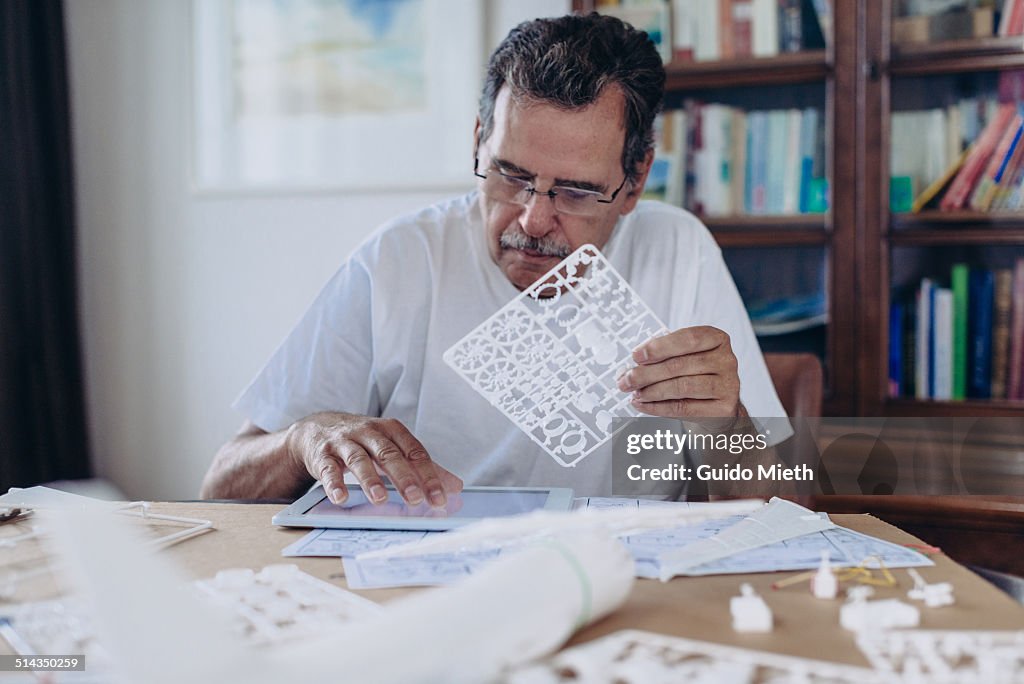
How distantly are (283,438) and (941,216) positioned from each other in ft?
4.79

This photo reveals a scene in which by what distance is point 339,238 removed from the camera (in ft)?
8.57

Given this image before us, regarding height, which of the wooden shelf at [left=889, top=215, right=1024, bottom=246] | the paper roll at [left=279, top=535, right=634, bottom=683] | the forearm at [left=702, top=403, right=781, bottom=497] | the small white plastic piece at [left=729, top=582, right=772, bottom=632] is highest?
the wooden shelf at [left=889, top=215, right=1024, bottom=246]

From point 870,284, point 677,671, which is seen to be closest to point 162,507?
point 677,671

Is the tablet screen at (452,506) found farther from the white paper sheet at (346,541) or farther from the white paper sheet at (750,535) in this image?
the white paper sheet at (750,535)

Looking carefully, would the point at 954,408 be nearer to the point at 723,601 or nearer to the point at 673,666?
the point at 723,601

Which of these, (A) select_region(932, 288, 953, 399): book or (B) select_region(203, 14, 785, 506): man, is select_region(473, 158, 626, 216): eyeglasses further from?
(A) select_region(932, 288, 953, 399): book

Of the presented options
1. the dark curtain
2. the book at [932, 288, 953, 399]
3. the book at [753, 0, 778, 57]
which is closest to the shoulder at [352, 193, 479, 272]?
the book at [753, 0, 778, 57]

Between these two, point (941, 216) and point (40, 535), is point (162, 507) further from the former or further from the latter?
point (941, 216)

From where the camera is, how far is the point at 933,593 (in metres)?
0.73

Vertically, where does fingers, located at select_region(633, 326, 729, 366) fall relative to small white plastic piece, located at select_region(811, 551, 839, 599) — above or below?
above

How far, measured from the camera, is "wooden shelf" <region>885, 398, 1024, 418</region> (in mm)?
1886

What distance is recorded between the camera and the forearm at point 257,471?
123 cm

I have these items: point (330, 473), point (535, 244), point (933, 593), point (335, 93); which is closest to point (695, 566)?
point (933, 593)

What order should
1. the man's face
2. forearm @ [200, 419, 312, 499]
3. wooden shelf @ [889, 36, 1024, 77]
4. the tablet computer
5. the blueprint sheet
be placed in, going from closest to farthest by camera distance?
the blueprint sheet, the tablet computer, forearm @ [200, 419, 312, 499], the man's face, wooden shelf @ [889, 36, 1024, 77]
